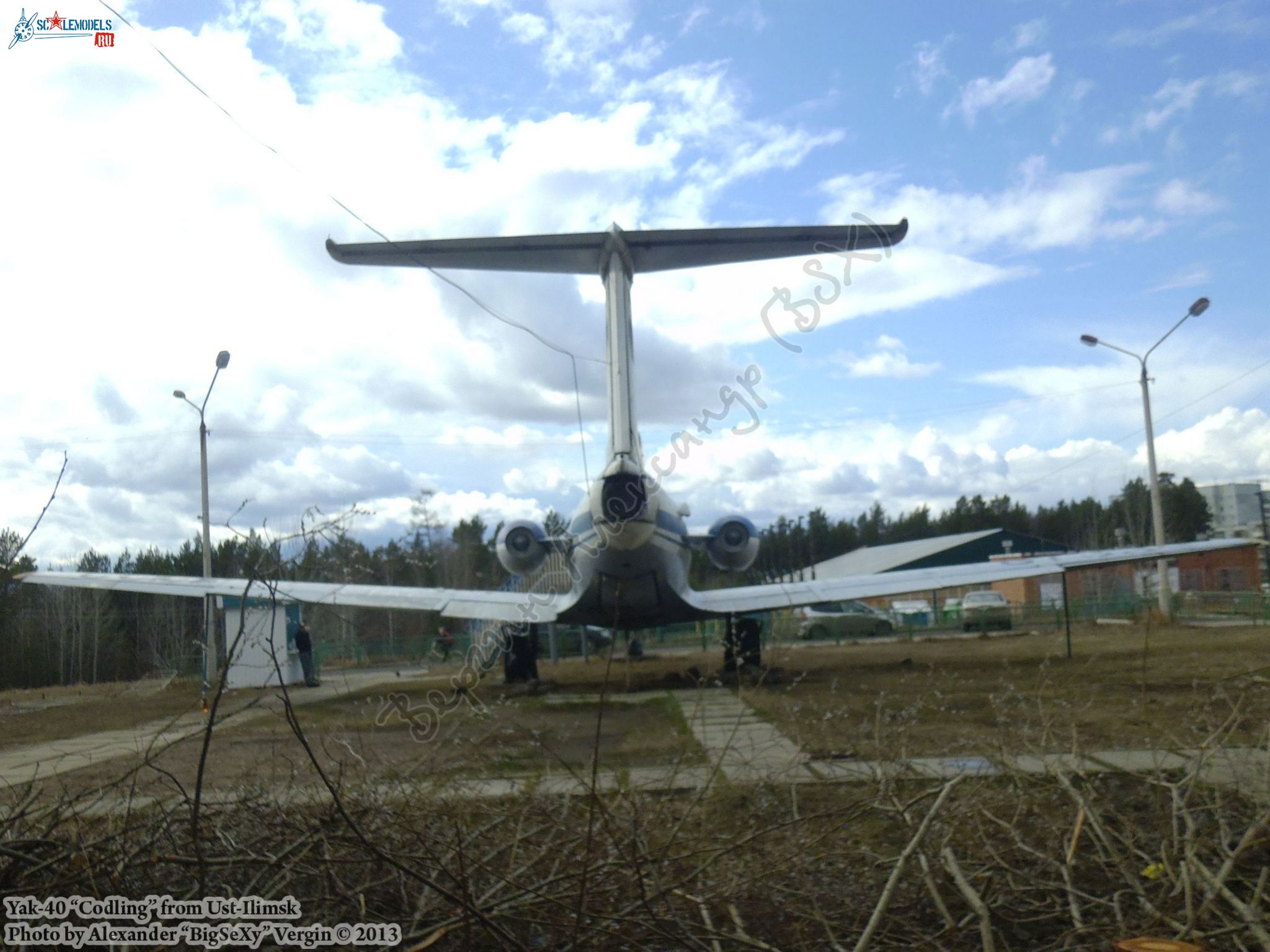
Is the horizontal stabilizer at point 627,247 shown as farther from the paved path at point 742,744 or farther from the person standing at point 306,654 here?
the person standing at point 306,654

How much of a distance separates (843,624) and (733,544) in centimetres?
1927

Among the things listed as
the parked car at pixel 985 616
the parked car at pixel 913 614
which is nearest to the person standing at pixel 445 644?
the parked car at pixel 913 614

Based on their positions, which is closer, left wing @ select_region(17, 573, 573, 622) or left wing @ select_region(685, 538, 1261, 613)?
left wing @ select_region(17, 573, 573, 622)

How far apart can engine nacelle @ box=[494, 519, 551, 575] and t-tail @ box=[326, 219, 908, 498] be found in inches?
181

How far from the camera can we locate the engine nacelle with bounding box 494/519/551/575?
675 inches

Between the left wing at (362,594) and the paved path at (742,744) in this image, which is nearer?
the paved path at (742,744)

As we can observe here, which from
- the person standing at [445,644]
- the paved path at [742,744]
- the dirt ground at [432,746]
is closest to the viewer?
the paved path at [742,744]

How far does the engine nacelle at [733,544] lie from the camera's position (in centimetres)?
1775

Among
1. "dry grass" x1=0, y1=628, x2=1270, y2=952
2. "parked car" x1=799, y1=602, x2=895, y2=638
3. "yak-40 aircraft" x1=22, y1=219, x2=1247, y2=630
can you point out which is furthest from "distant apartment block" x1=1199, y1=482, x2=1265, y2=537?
"dry grass" x1=0, y1=628, x2=1270, y2=952

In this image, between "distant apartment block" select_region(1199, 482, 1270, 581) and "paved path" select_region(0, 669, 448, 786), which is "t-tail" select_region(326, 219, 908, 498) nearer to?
"paved path" select_region(0, 669, 448, 786)

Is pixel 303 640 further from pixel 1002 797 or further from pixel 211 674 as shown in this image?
pixel 1002 797

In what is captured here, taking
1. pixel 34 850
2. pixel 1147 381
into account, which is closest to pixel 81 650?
pixel 34 850

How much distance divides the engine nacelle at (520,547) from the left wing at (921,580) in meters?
3.09

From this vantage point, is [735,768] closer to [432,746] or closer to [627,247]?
[432,746]
